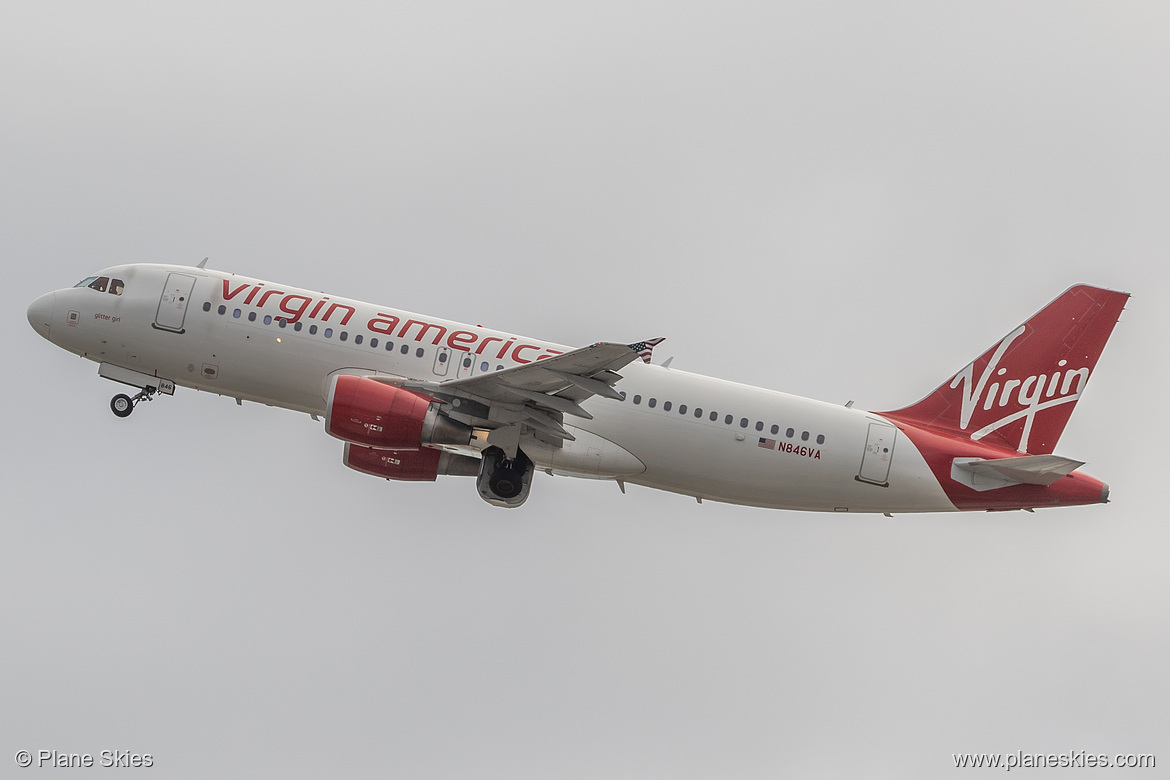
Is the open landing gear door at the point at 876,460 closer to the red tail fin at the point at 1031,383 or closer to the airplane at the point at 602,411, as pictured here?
the airplane at the point at 602,411

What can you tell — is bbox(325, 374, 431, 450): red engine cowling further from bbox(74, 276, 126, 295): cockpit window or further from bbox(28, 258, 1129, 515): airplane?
bbox(74, 276, 126, 295): cockpit window

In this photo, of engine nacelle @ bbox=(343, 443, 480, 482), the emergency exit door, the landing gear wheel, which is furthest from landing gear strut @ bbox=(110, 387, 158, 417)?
engine nacelle @ bbox=(343, 443, 480, 482)

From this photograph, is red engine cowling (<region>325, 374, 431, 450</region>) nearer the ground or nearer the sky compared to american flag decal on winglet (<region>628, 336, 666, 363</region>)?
nearer the ground

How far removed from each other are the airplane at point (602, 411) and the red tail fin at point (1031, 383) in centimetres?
6

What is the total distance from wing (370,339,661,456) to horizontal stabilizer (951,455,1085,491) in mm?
10396

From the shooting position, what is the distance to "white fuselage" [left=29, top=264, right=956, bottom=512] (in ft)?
118

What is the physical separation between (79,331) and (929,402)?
2525cm

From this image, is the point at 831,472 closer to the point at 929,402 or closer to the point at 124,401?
the point at 929,402

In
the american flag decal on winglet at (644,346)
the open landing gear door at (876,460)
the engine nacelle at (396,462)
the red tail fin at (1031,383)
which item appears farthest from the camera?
the red tail fin at (1031,383)

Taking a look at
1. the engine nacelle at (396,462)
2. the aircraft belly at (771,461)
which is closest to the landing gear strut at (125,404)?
the engine nacelle at (396,462)

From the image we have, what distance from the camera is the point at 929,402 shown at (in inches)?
1486

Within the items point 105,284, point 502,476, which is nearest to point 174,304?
point 105,284

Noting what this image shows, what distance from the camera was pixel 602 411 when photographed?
118ft

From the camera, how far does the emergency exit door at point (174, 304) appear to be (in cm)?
3672
